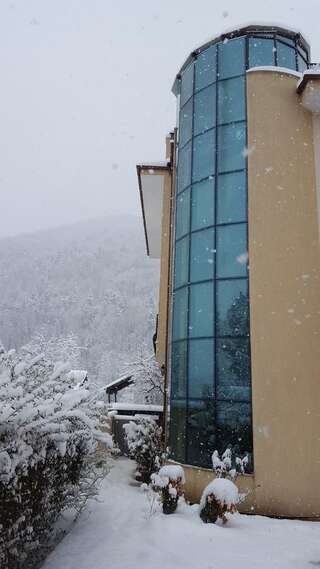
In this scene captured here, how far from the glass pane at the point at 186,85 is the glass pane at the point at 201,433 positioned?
719 centimetres

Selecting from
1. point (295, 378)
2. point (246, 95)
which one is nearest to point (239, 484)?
point (295, 378)

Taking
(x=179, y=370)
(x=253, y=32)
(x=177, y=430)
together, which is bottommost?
(x=177, y=430)

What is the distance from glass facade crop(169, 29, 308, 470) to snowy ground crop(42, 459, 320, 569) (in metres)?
1.66

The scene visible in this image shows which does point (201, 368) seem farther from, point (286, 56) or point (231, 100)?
point (286, 56)

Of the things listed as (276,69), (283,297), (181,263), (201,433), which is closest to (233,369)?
(201,433)

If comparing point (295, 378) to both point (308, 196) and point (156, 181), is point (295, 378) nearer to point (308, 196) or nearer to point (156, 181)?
point (308, 196)

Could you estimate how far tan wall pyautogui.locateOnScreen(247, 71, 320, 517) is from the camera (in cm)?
695

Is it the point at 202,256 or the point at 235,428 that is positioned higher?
the point at 202,256

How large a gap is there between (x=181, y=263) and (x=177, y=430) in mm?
3491

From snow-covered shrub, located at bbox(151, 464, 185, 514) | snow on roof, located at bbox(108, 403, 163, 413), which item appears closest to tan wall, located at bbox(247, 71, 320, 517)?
snow-covered shrub, located at bbox(151, 464, 185, 514)

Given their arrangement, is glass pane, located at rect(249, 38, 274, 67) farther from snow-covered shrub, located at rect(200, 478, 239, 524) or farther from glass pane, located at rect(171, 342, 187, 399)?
snow-covered shrub, located at rect(200, 478, 239, 524)

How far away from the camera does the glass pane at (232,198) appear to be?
8.40 m

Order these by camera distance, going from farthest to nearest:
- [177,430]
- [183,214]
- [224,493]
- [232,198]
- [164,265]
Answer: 1. [164,265]
2. [183,214]
3. [232,198]
4. [177,430]
5. [224,493]

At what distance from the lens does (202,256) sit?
8.67m
